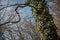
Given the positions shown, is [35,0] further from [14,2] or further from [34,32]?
[34,32]

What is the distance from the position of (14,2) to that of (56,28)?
73 centimetres

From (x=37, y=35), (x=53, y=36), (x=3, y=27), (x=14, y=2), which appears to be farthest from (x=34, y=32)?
(x=14, y=2)

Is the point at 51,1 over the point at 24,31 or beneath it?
over

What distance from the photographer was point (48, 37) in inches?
87.7

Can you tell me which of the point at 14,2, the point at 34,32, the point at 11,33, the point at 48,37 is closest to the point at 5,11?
the point at 14,2

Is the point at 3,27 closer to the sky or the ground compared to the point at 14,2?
closer to the ground

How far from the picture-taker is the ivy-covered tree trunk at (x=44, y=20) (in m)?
2.24

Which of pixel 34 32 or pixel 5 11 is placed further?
pixel 5 11

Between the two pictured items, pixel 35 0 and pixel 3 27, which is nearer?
pixel 3 27

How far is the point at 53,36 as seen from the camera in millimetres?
2238

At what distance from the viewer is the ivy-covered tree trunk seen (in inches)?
88.2

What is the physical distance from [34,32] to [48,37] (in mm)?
189

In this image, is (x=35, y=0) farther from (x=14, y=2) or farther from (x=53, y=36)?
(x=53, y=36)

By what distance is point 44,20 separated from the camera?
2.34 metres
